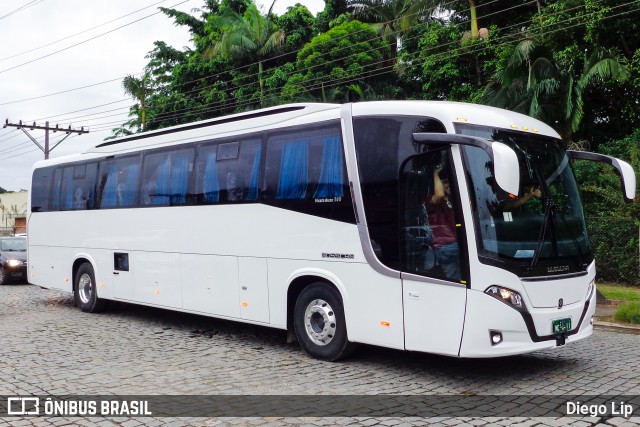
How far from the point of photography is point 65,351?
9.09 m

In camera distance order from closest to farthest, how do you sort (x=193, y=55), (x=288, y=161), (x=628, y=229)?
(x=288, y=161) < (x=628, y=229) < (x=193, y=55)

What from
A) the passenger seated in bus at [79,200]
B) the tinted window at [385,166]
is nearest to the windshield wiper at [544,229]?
the tinted window at [385,166]

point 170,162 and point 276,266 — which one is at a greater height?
point 170,162

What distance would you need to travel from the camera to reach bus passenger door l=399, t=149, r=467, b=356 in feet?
22.4

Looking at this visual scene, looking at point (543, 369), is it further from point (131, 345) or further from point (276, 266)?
point (131, 345)

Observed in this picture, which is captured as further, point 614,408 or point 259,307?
point 259,307

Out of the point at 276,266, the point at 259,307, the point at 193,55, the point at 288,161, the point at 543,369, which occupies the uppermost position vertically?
the point at 193,55

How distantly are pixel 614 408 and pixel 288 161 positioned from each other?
5.02 metres

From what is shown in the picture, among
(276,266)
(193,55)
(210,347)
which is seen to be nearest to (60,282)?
(210,347)

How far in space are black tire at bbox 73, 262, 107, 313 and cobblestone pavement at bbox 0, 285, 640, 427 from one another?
2341 millimetres

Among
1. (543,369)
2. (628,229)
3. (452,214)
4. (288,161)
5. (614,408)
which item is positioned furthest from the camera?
(628,229)

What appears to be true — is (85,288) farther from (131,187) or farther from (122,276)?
(131,187)

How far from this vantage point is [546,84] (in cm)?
2044

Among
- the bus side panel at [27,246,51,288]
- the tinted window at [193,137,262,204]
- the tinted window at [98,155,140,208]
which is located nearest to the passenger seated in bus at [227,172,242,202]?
the tinted window at [193,137,262,204]
